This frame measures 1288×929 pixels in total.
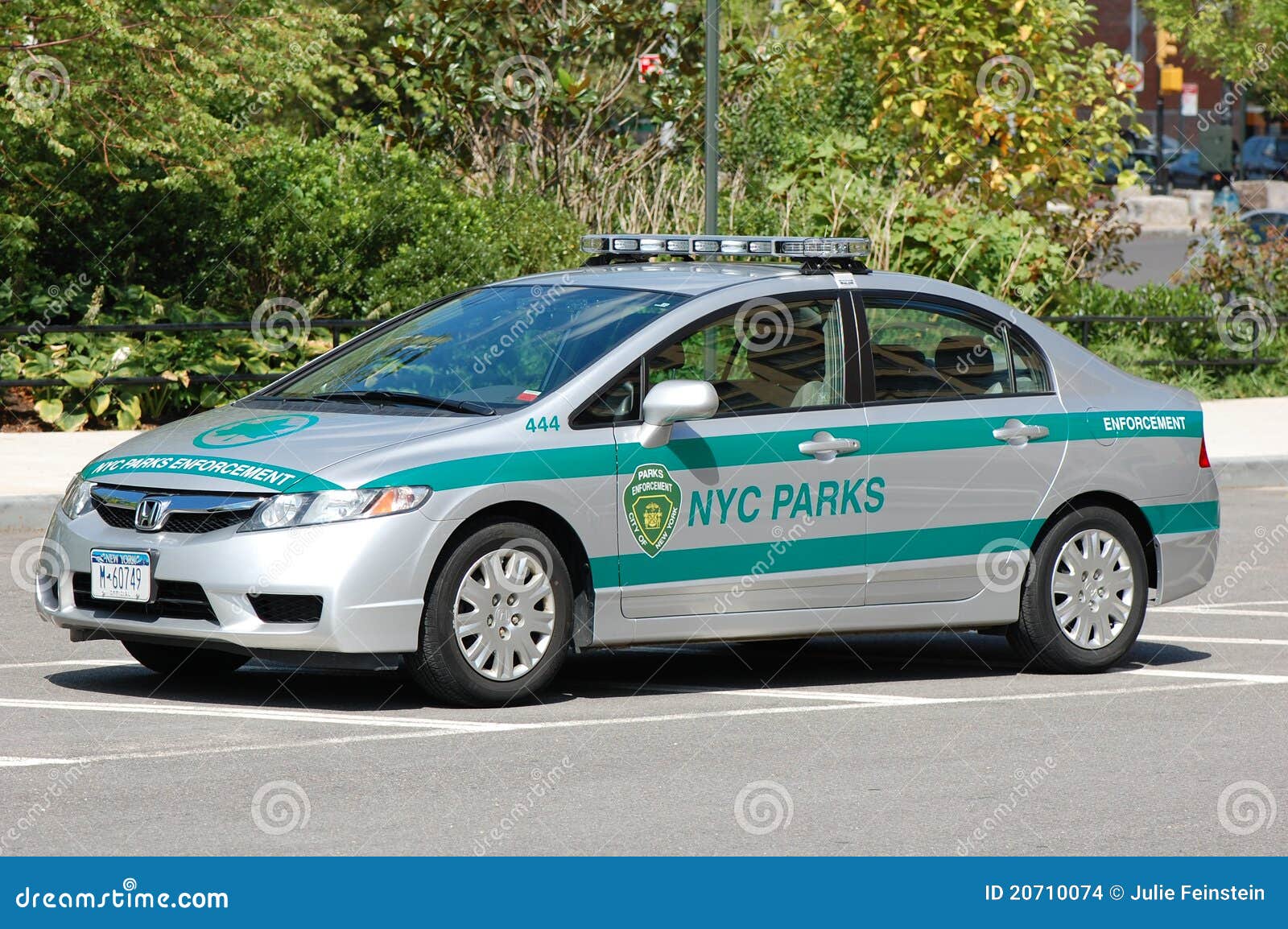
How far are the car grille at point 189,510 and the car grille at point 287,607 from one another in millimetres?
287

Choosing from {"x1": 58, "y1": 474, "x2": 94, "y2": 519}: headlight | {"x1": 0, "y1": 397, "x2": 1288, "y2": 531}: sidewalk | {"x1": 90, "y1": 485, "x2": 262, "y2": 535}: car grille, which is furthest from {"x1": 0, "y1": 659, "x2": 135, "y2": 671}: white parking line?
{"x1": 0, "y1": 397, "x2": 1288, "y2": 531}: sidewalk

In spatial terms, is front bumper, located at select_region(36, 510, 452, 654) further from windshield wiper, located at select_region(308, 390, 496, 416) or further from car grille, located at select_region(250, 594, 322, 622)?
windshield wiper, located at select_region(308, 390, 496, 416)

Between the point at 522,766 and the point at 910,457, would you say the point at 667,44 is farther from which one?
the point at 522,766

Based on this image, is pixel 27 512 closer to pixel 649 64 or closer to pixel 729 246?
pixel 729 246

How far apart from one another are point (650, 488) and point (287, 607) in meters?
1.49

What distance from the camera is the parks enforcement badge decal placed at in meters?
8.13

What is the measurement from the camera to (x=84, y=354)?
1762 cm

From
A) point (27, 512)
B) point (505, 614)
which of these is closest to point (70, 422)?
point (27, 512)

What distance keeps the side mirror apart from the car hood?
665mm

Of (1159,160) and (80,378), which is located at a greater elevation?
(1159,160)

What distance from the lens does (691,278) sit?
8.89 metres

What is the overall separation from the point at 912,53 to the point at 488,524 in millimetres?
14533

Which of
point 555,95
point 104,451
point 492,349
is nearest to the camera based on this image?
point 492,349

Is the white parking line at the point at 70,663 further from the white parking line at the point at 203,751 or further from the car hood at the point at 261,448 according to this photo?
the white parking line at the point at 203,751
